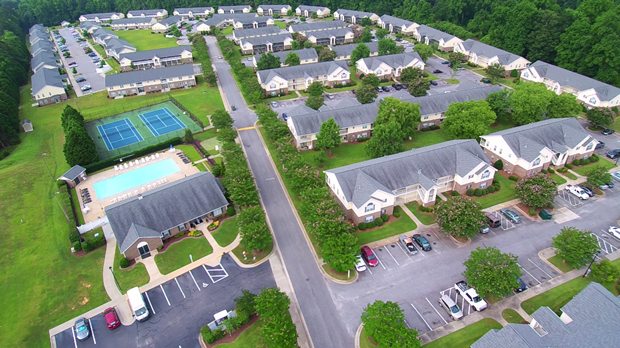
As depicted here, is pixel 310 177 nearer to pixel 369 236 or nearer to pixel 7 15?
pixel 369 236

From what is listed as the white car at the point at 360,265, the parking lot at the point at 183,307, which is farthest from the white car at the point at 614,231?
the parking lot at the point at 183,307

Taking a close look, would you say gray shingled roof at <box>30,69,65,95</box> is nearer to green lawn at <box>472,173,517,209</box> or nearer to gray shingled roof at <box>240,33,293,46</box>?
gray shingled roof at <box>240,33,293,46</box>

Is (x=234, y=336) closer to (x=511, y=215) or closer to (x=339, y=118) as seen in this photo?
(x=511, y=215)

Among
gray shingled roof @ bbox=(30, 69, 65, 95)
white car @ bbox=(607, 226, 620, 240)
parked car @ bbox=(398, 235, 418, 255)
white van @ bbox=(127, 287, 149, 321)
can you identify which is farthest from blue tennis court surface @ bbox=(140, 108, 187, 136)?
white car @ bbox=(607, 226, 620, 240)

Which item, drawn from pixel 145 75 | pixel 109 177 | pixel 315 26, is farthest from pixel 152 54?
pixel 109 177

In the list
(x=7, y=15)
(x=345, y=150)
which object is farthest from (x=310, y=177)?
(x=7, y=15)

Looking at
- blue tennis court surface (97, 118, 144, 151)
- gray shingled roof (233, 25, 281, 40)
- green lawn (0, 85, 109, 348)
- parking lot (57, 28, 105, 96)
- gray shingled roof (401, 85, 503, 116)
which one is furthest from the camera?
gray shingled roof (233, 25, 281, 40)

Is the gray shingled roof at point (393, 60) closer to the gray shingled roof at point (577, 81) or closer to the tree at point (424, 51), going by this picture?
the tree at point (424, 51)
